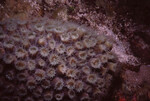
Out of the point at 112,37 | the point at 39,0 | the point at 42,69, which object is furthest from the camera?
the point at 112,37

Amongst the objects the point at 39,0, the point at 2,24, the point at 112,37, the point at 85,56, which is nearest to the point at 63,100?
the point at 85,56

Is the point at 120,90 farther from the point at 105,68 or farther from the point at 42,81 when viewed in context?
the point at 42,81

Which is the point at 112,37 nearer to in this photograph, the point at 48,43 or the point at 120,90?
the point at 120,90

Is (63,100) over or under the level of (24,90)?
under

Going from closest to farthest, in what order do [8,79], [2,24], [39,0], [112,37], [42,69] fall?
1. [8,79]
2. [42,69]
3. [2,24]
4. [39,0]
5. [112,37]

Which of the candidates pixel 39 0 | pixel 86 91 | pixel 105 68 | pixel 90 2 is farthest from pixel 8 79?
pixel 90 2

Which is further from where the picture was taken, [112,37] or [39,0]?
[112,37]

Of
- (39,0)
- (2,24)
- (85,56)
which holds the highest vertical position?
(39,0)
